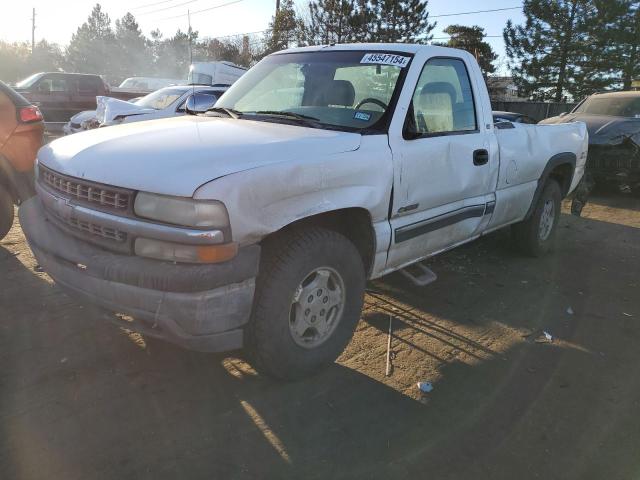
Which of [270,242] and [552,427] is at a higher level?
[270,242]

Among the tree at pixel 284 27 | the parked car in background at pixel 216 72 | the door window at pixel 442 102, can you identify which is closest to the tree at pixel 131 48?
the tree at pixel 284 27

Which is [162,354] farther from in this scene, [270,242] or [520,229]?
[520,229]

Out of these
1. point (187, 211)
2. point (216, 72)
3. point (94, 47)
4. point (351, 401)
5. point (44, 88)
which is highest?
point (94, 47)

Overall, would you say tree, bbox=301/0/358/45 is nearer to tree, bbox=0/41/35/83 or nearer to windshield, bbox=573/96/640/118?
windshield, bbox=573/96/640/118

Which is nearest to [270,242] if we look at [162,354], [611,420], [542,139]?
[162,354]

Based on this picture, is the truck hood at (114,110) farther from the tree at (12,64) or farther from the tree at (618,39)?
the tree at (12,64)

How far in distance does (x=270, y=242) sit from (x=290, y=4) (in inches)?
1343

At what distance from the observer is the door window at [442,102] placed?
3639mm

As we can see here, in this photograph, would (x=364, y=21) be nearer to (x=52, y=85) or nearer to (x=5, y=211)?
(x=52, y=85)

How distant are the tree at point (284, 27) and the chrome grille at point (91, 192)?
30.9 m

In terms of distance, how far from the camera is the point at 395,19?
31531 millimetres

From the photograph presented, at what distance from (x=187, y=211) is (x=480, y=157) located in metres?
2.54

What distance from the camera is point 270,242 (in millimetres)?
2840

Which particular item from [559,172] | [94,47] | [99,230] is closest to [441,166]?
[99,230]
